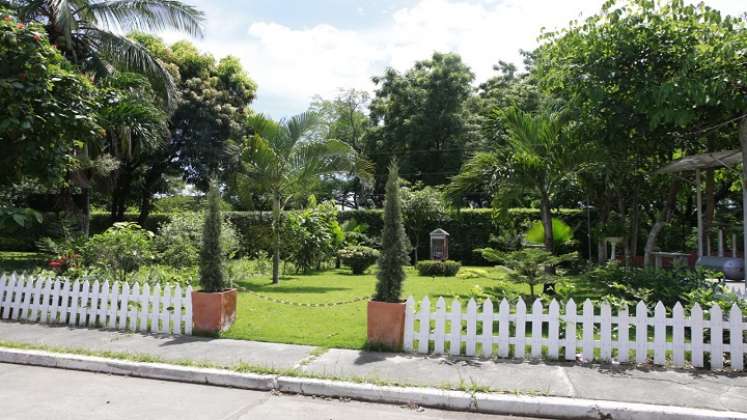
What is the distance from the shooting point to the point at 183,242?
13930mm

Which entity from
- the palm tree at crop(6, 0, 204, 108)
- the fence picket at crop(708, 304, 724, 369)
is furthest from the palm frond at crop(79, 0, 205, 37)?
the fence picket at crop(708, 304, 724, 369)

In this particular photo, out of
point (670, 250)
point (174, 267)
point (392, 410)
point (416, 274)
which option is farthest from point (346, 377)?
point (670, 250)

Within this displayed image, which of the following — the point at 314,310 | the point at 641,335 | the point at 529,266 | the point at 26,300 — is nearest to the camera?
the point at 641,335

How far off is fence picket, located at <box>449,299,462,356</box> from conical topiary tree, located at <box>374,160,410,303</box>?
752mm

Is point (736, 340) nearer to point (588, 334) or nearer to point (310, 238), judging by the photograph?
point (588, 334)

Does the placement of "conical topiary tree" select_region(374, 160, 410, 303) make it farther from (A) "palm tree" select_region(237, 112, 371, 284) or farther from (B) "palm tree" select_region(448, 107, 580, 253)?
(A) "palm tree" select_region(237, 112, 371, 284)

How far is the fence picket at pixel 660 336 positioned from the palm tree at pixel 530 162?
419cm

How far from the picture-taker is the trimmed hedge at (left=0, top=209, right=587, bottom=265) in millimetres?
18359

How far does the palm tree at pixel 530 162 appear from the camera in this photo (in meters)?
10.5

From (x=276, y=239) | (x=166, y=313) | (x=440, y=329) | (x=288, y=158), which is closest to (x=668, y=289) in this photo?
(x=440, y=329)

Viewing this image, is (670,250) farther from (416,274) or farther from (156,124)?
(156,124)

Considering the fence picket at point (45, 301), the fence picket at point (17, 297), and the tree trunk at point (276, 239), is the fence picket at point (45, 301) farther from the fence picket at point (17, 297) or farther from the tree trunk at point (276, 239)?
the tree trunk at point (276, 239)

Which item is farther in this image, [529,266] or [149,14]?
[149,14]

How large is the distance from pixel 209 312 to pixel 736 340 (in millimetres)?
6432
